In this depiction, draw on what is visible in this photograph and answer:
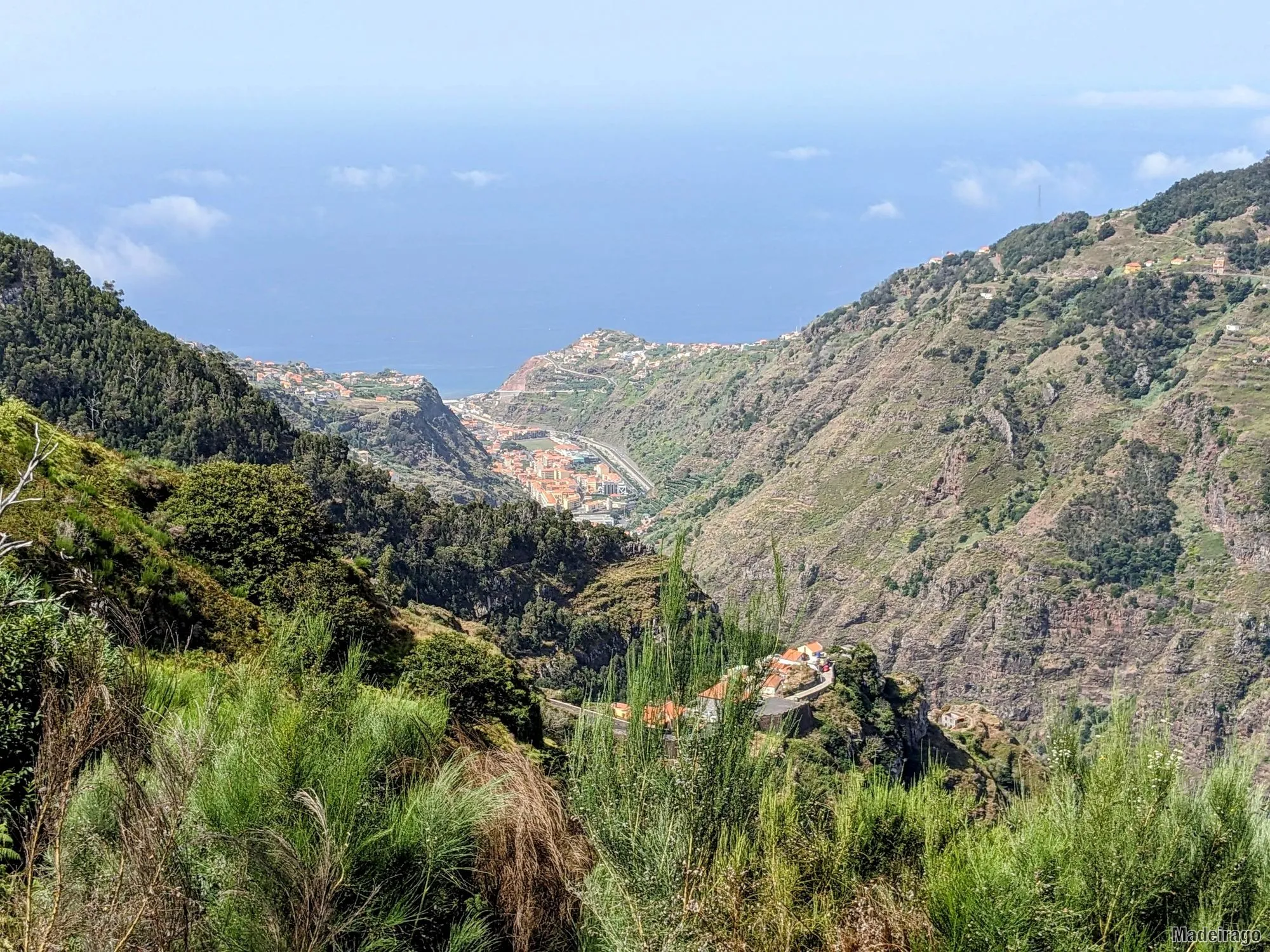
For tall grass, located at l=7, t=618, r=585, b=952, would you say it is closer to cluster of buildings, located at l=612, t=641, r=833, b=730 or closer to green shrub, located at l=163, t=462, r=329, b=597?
cluster of buildings, located at l=612, t=641, r=833, b=730

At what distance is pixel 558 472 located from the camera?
92.1 m

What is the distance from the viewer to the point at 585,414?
397 ft

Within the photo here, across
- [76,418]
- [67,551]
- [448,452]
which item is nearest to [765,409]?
[448,452]

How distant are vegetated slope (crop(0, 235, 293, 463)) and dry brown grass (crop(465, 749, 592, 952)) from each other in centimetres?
2653

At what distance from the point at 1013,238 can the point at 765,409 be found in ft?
95.7

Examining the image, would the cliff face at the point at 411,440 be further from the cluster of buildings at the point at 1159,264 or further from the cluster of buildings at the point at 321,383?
the cluster of buildings at the point at 1159,264

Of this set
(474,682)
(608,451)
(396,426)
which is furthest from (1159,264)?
(474,682)

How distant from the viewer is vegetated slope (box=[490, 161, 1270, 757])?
5119 centimetres

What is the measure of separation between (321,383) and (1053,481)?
6573cm

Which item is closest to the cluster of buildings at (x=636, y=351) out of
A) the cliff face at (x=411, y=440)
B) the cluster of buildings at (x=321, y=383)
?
the cluster of buildings at (x=321, y=383)

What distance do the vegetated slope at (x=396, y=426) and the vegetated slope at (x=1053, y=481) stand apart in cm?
1739

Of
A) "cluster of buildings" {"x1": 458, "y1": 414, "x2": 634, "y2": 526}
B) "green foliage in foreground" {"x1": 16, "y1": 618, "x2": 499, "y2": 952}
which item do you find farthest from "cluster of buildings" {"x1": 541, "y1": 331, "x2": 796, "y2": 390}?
"green foliage in foreground" {"x1": 16, "y1": 618, "x2": 499, "y2": 952}

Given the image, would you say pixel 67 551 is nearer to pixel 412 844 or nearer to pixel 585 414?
pixel 412 844

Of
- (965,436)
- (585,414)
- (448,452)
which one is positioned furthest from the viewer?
(585,414)
